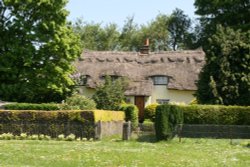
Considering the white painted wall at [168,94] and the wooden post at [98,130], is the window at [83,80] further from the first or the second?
the wooden post at [98,130]

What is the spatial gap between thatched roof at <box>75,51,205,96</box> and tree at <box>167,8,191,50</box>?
2421 cm

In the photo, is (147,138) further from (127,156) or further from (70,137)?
(127,156)

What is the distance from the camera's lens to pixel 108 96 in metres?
50.6

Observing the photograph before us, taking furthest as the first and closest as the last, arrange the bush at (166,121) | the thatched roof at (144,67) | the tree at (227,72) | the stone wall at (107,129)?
the thatched roof at (144,67)
the tree at (227,72)
the stone wall at (107,129)
the bush at (166,121)

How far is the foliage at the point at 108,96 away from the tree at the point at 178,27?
35.6 m

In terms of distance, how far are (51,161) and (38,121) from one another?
13400mm

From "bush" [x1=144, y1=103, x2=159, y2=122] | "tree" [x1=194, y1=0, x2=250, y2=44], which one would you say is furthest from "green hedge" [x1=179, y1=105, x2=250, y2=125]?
"tree" [x1=194, y1=0, x2=250, y2=44]

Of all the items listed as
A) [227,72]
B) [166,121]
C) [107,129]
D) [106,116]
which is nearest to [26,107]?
[106,116]

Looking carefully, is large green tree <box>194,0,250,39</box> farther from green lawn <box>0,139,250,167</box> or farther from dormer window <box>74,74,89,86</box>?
green lawn <box>0,139,250,167</box>

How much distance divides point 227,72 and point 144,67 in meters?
19.4

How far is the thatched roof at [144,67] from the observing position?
5778 centimetres

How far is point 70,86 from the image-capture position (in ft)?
163

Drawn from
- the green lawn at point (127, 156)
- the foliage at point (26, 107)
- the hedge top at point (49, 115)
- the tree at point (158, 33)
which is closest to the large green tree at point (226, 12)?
the tree at point (158, 33)

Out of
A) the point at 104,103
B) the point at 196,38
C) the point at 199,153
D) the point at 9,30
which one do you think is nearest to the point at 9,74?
the point at 9,30
